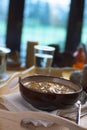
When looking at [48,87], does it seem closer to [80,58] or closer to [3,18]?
[80,58]

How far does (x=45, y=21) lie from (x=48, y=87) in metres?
1.36

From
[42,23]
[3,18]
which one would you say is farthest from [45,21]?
[3,18]

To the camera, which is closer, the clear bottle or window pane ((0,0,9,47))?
the clear bottle

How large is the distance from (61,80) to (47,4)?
1.28m

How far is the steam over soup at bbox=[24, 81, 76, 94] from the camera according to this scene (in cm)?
86

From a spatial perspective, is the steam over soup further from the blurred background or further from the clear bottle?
the blurred background

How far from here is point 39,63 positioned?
1451 mm

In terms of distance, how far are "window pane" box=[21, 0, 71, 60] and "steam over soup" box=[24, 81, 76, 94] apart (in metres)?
1.24

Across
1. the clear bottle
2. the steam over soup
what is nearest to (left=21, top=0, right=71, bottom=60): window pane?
the clear bottle

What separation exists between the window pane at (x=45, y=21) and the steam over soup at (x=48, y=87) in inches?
48.7

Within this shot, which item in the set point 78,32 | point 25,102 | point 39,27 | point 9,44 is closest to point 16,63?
point 9,44

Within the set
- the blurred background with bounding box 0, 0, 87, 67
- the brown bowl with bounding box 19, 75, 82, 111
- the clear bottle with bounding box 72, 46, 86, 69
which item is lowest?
the clear bottle with bounding box 72, 46, 86, 69

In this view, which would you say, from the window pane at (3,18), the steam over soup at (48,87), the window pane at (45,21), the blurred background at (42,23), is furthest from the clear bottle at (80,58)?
the steam over soup at (48,87)

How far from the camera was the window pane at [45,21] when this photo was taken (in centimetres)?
214
